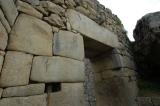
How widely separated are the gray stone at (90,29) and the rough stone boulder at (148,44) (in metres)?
0.85

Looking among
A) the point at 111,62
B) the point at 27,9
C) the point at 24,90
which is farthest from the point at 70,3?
the point at 111,62

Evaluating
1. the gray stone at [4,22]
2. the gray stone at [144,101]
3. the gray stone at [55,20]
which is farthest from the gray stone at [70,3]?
the gray stone at [144,101]

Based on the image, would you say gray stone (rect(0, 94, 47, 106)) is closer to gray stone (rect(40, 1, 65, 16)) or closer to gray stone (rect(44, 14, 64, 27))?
gray stone (rect(44, 14, 64, 27))

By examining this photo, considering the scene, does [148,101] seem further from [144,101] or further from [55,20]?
[55,20]

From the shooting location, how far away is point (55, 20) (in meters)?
2.08

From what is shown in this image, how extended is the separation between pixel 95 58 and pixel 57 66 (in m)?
2.01

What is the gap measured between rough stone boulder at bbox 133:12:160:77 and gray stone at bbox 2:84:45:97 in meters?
2.90

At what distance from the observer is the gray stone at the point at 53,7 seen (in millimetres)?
2004

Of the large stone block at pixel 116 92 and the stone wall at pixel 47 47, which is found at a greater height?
the stone wall at pixel 47 47

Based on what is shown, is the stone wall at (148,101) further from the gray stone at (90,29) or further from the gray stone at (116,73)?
the gray stone at (90,29)

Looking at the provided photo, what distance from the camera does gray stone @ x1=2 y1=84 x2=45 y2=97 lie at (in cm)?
139

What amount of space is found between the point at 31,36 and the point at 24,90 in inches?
23.0

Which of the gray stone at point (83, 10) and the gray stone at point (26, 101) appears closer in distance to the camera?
the gray stone at point (26, 101)

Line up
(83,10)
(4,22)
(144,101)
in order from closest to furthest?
(4,22) → (83,10) → (144,101)
